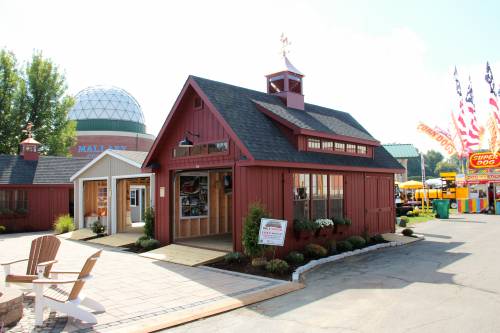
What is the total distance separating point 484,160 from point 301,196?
26815mm

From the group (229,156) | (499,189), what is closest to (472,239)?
(229,156)

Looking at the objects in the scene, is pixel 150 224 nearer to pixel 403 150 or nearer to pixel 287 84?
pixel 287 84

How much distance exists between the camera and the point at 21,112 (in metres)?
35.2

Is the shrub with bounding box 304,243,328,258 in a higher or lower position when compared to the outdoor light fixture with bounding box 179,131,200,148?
lower

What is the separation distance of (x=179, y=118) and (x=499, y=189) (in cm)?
3501

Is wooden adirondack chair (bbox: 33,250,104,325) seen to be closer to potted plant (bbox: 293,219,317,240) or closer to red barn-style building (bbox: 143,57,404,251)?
red barn-style building (bbox: 143,57,404,251)

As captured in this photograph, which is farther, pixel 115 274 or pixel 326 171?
pixel 326 171

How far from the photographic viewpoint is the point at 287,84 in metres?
16.8

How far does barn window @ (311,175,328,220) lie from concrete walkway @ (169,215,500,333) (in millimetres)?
1806

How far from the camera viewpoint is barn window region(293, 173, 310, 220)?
12930 mm

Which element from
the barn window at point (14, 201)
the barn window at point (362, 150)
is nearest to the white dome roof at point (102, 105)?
the barn window at point (14, 201)

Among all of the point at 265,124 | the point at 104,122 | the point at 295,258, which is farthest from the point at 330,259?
the point at 104,122

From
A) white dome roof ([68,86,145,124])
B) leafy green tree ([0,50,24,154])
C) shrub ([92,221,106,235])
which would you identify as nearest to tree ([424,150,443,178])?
white dome roof ([68,86,145,124])

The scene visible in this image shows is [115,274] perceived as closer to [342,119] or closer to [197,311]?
[197,311]
